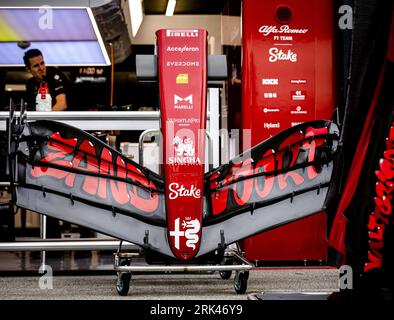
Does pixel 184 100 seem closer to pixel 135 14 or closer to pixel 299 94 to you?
pixel 299 94

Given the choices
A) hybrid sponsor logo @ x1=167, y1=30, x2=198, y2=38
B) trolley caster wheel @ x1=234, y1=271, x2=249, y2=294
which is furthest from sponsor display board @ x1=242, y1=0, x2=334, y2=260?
trolley caster wheel @ x1=234, y1=271, x2=249, y2=294

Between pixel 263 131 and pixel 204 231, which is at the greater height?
pixel 263 131

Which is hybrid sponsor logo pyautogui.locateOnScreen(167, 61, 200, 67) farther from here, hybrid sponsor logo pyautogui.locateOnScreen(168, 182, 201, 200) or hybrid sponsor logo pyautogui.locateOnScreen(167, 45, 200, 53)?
hybrid sponsor logo pyautogui.locateOnScreen(168, 182, 201, 200)

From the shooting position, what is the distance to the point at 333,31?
5203mm

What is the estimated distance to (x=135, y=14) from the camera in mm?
8523

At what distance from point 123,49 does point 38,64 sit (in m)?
4.16

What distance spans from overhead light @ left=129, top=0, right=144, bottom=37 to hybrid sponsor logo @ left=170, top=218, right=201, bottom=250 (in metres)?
4.85

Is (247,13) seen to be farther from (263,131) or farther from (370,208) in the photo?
(370,208)

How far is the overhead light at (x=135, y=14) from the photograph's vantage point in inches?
321

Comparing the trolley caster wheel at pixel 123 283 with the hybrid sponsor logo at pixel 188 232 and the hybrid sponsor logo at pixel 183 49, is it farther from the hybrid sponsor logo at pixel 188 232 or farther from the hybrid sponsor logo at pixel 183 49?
the hybrid sponsor logo at pixel 183 49

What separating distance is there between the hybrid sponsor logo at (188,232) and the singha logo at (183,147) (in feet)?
1.08

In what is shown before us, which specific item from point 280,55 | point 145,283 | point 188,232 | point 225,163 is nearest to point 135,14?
point 280,55

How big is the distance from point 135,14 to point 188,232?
5424mm
